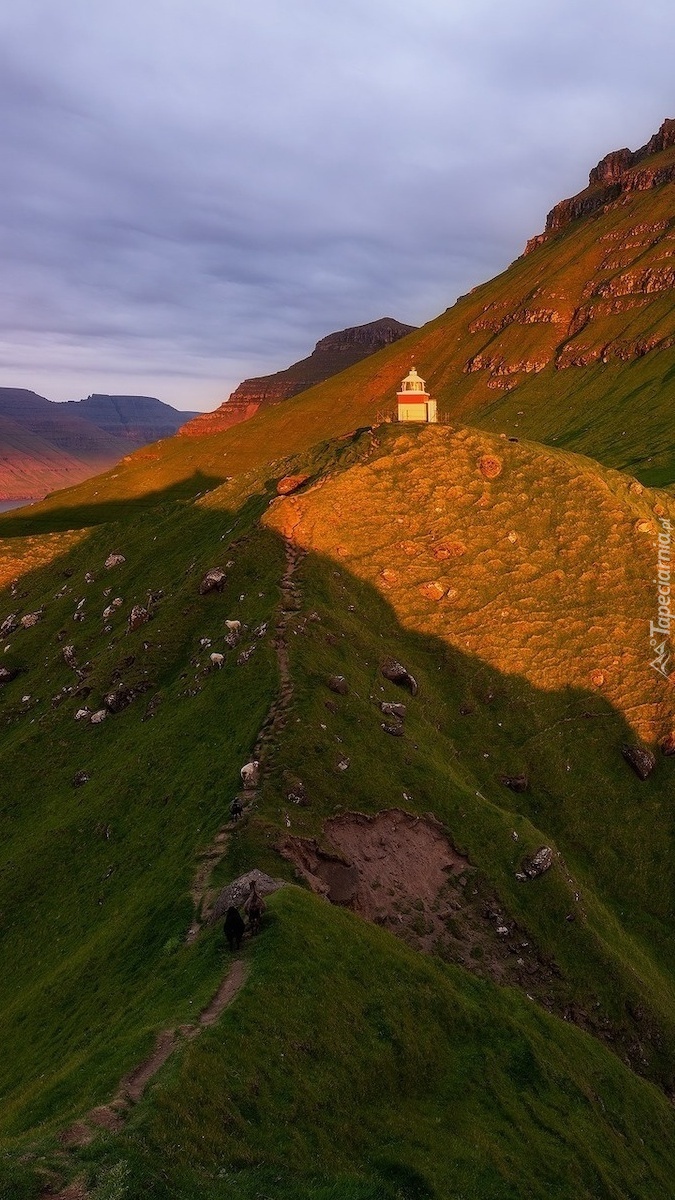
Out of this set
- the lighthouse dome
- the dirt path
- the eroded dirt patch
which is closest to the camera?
the dirt path

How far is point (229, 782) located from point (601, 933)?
23.7 m

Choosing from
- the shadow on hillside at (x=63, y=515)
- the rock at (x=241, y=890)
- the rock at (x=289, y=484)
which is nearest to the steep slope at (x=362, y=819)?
the rock at (x=241, y=890)

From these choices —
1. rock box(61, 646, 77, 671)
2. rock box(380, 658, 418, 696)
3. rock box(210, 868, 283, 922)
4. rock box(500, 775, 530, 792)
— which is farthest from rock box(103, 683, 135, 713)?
rock box(500, 775, 530, 792)

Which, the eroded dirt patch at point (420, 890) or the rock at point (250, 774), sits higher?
the rock at point (250, 774)

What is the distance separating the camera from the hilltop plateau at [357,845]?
20.9 metres

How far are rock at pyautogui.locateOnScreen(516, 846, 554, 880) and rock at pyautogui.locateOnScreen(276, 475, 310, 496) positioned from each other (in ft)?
146

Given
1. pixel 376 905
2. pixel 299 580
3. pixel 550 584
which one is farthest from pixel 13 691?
pixel 550 584

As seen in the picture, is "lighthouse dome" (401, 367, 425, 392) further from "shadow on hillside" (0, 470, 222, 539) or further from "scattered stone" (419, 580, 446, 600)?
"shadow on hillside" (0, 470, 222, 539)

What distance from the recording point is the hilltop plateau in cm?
2094

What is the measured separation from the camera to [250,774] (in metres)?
36.4

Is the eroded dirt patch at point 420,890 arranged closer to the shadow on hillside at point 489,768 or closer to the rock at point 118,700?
the shadow on hillside at point 489,768

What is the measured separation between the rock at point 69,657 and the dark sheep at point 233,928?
40113 millimetres

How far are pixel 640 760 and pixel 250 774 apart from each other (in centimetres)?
3024

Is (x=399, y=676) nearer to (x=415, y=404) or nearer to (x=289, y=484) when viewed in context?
(x=289, y=484)
